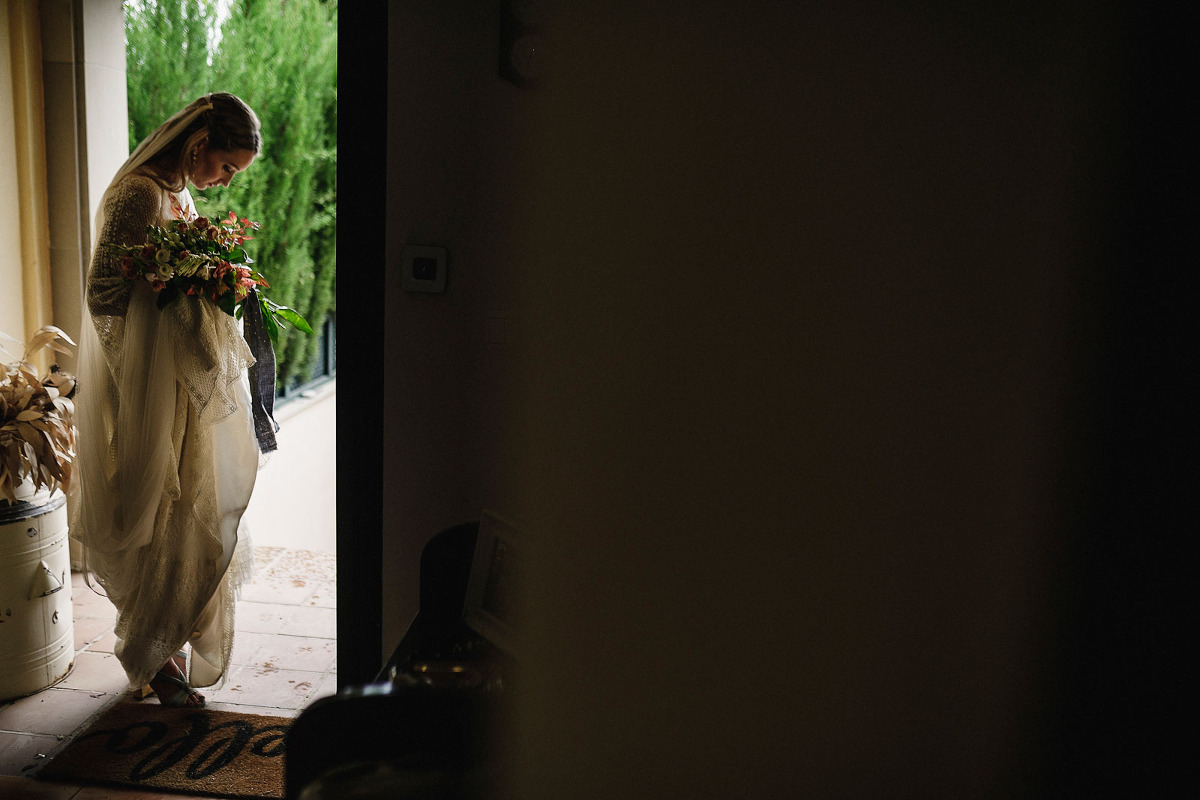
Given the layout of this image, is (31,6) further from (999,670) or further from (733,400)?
(999,670)

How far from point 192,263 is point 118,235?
20 cm

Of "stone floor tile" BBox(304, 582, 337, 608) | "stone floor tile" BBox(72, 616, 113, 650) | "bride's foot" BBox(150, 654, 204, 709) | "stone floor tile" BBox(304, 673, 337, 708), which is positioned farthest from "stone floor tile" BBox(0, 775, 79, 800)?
"stone floor tile" BBox(304, 582, 337, 608)

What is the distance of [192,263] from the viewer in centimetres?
192

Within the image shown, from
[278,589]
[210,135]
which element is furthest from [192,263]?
[278,589]

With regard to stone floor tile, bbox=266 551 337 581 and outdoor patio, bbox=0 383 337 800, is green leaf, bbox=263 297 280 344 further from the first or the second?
stone floor tile, bbox=266 551 337 581

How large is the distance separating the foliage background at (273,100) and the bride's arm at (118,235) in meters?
2.22

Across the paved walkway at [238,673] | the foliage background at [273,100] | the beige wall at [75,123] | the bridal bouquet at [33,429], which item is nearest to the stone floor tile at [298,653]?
the paved walkway at [238,673]

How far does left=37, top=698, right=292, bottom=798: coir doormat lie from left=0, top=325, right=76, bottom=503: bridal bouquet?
64cm

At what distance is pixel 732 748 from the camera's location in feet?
2.51

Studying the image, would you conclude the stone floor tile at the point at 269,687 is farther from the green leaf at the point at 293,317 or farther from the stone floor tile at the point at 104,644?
the green leaf at the point at 293,317

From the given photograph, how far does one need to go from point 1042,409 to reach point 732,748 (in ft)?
1.40

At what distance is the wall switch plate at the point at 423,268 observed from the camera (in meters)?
1.70

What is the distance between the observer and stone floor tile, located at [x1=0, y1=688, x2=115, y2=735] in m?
2.05

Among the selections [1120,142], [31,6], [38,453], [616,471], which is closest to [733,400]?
[616,471]
